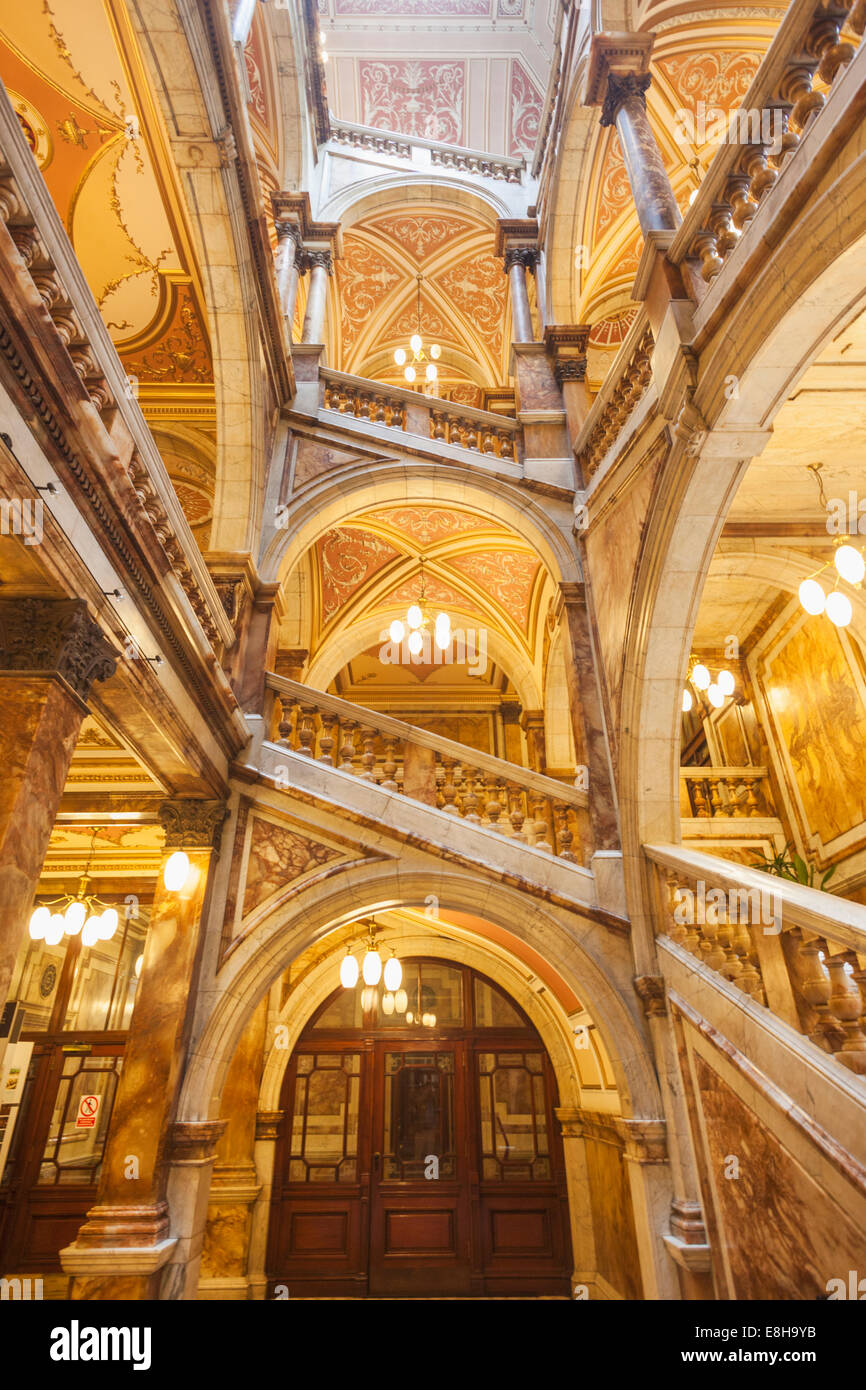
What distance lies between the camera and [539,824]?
581cm

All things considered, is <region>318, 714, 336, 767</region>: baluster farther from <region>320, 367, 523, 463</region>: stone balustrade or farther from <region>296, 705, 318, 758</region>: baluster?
<region>320, 367, 523, 463</region>: stone balustrade

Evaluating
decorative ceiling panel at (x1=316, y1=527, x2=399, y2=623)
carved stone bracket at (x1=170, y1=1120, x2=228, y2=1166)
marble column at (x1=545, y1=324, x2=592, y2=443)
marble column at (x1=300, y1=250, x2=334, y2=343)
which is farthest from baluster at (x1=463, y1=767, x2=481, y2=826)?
marble column at (x1=300, y1=250, x2=334, y2=343)

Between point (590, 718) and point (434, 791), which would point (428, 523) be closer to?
point (590, 718)

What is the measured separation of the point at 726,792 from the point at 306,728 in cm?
509

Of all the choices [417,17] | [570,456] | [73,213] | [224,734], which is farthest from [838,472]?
[417,17]

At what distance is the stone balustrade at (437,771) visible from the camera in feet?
19.1

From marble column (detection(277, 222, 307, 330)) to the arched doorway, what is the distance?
781cm

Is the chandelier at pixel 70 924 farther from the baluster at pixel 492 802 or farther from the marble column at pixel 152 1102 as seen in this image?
the baluster at pixel 492 802

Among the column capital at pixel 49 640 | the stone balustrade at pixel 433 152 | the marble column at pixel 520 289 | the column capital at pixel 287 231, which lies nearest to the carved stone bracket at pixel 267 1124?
the column capital at pixel 49 640

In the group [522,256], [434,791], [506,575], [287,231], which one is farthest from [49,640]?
[522,256]

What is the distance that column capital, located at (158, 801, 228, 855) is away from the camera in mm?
5383
